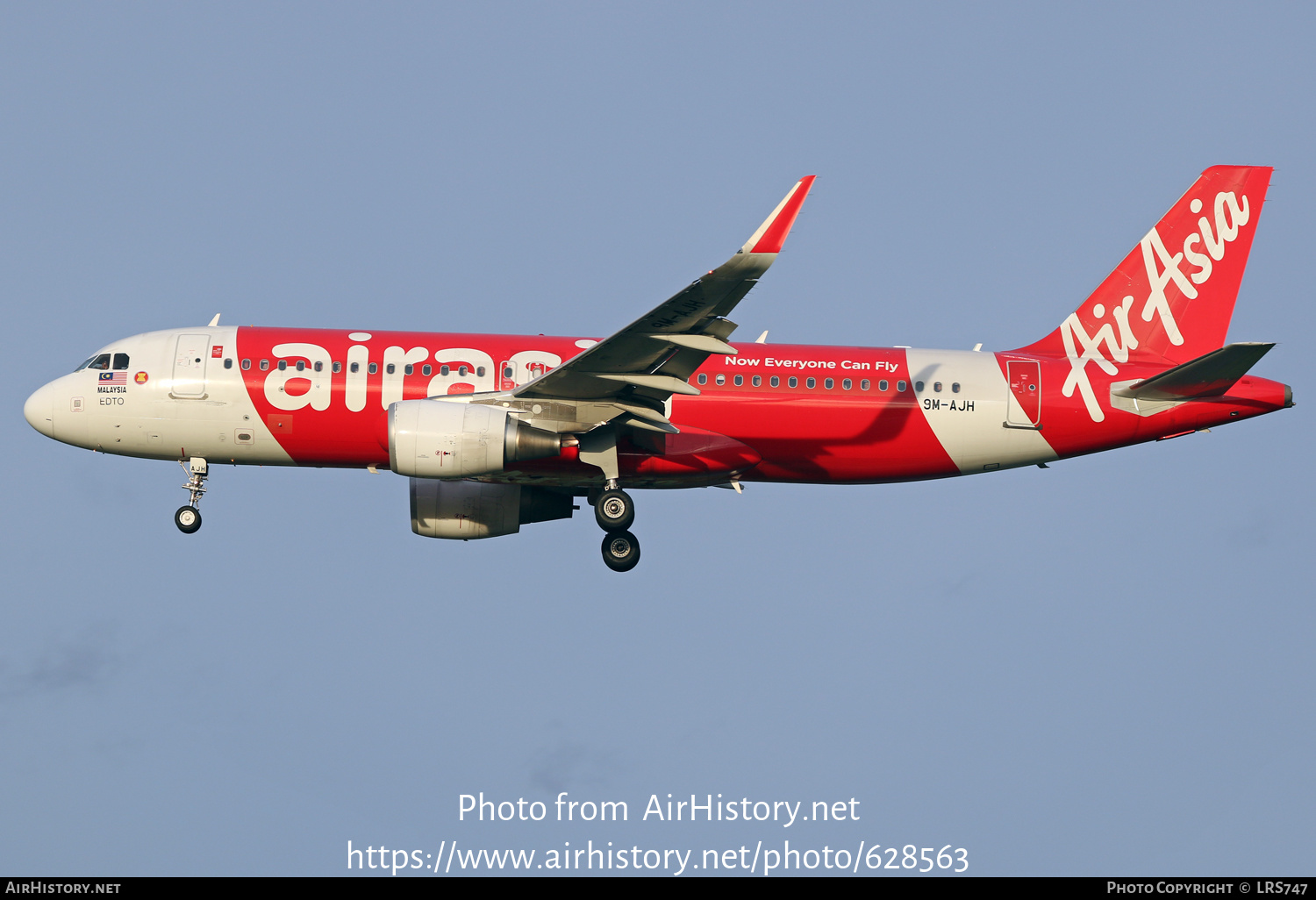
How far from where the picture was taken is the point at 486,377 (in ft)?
120

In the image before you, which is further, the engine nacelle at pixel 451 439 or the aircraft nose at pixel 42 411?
the aircraft nose at pixel 42 411

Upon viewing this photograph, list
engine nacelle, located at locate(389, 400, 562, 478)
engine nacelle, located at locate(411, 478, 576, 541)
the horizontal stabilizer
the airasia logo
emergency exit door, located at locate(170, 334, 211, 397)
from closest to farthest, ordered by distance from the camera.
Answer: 1. engine nacelle, located at locate(389, 400, 562, 478)
2. the horizontal stabilizer
3. emergency exit door, located at locate(170, 334, 211, 397)
4. engine nacelle, located at locate(411, 478, 576, 541)
5. the airasia logo

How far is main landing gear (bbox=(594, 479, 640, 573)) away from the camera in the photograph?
35.8 m

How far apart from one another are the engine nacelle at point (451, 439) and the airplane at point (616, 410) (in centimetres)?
64

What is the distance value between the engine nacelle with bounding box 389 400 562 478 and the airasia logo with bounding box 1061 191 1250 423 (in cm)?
1443

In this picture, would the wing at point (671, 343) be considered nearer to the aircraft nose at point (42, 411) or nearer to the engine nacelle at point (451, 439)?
the engine nacelle at point (451, 439)

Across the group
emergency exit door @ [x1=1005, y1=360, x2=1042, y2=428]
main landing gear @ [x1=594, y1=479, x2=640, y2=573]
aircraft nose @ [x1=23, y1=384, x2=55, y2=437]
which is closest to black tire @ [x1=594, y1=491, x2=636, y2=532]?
main landing gear @ [x1=594, y1=479, x2=640, y2=573]

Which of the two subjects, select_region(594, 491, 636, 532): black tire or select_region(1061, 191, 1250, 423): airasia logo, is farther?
select_region(1061, 191, 1250, 423): airasia logo

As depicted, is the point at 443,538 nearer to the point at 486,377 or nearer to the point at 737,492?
the point at 486,377

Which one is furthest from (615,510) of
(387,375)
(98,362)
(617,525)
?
(98,362)

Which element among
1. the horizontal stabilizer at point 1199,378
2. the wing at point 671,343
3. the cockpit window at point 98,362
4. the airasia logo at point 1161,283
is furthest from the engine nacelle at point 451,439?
the horizontal stabilizer at point 1199,378

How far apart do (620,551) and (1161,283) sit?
606 inches

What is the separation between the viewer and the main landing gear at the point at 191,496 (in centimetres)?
3741

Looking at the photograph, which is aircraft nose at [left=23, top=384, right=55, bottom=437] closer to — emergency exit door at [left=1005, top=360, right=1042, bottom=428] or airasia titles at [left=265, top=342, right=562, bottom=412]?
airasia titles at [left=265, top=342, right=562, bottom=412]
